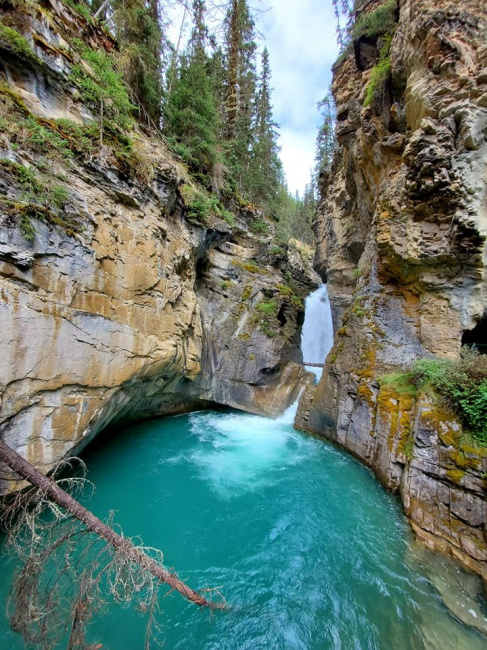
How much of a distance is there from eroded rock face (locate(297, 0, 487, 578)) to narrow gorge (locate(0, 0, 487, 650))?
52mm

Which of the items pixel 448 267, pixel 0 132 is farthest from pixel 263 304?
pixel 0 132

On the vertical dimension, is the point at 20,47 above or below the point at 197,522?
above

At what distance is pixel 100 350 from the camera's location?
5.29m

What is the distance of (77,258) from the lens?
5230 millimetres

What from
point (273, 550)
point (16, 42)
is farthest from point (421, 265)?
point (16, 42)

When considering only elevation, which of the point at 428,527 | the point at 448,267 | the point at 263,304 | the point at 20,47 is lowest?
the point at 428,527

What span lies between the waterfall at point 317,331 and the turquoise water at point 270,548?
38.1ft

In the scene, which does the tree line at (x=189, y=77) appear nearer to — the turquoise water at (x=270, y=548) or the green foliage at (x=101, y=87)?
the green foliage at (x=101, y=87)

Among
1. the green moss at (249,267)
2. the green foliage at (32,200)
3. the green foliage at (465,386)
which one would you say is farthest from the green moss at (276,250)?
the green foliage at (32,200)

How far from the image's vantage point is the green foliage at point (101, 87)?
6.41m

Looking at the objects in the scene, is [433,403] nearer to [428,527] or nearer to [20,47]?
[428,527]

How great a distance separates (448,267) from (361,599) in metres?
7.32

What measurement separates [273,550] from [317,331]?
16.2 meters

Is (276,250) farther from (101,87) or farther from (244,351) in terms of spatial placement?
(101,87)
